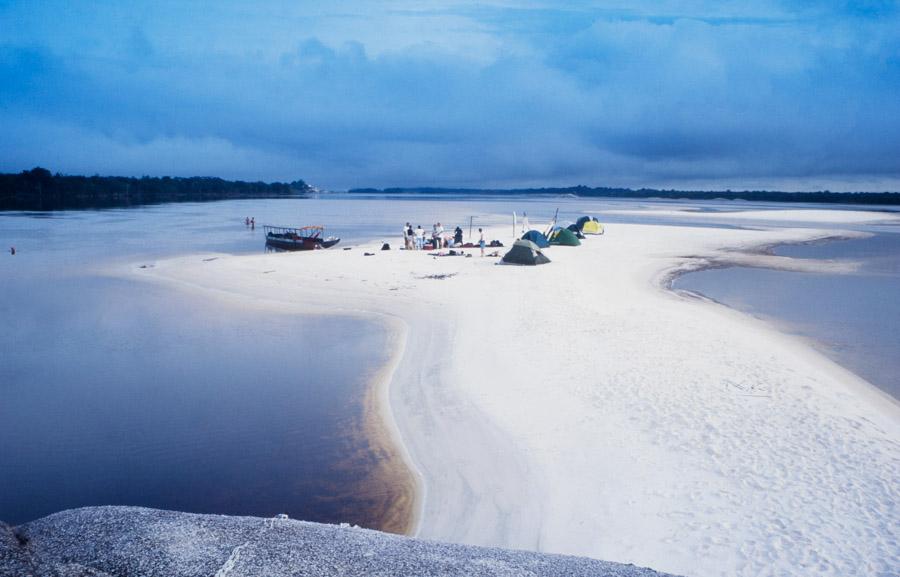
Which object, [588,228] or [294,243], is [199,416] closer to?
[294,243]

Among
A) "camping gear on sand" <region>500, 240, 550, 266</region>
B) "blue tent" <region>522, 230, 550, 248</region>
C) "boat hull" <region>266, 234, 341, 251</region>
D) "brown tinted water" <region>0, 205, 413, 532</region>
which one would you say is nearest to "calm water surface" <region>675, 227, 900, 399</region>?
"camping gear on sand" <region>500, 240, 550, 266</region>

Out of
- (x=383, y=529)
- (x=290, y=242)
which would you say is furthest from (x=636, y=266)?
(x=383, y=529)

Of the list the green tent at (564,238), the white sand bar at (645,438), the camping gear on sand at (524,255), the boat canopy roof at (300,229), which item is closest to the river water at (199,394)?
the white sand bar at (645,438)

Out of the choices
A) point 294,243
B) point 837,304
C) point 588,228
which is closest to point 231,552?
point 837,304

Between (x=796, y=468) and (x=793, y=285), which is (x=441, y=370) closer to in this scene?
(x=796, y=468)

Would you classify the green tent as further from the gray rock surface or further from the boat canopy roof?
the gray rock surface

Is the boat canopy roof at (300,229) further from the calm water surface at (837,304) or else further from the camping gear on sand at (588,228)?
the calm water surface at (837,304)
